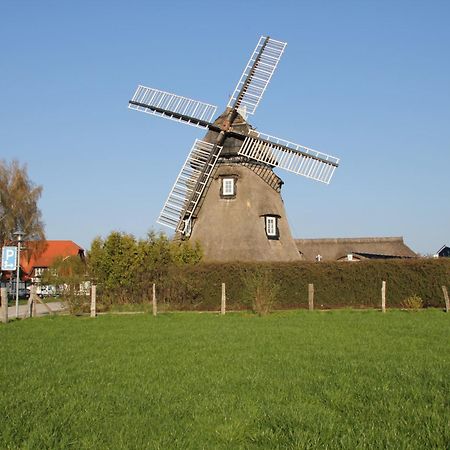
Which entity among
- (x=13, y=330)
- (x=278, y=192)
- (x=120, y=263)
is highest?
(x=278, y=192)

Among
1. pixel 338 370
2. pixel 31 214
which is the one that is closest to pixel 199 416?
pixel 338 370

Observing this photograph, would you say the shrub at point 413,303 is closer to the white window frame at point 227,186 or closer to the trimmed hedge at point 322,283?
the trimmed hedge at point 322,283

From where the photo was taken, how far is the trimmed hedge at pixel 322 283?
2614 centimetres

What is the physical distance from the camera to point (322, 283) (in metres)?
26.6

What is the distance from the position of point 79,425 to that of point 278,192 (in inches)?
1015

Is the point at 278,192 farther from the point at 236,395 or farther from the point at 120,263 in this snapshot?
the point at 236,395

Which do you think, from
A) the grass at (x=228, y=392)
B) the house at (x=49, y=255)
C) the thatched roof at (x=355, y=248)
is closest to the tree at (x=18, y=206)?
the house at (x=49, y=255)

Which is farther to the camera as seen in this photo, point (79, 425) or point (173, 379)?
point (173, 379)

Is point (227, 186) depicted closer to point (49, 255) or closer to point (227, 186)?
point (227, 186)

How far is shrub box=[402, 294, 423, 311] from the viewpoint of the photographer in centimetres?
2461

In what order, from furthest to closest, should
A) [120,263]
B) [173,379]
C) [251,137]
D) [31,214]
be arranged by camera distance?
[31,214] < [251,137] < [120,263] < [173,379]

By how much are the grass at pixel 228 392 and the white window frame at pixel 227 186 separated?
16265 mm

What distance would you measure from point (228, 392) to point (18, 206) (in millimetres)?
41676

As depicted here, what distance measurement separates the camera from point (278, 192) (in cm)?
3078
